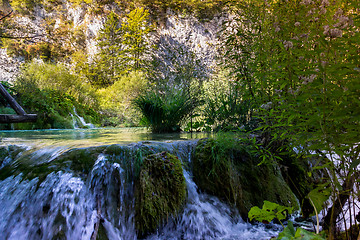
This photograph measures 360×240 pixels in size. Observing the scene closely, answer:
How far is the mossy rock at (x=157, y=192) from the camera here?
6.11 feet

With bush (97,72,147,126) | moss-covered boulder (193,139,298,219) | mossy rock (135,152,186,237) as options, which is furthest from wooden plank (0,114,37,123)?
bush (97,72,147,126)

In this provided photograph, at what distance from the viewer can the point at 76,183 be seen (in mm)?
1896

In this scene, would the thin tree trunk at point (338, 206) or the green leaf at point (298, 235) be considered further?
the thin tree trunk at point (338, 206)

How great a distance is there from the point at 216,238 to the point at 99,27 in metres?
17.9

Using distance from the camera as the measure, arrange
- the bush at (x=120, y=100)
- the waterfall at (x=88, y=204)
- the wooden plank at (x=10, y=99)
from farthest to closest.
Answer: the bush at (x=120, y=100), the wooden plank at (x=10, y=99), the waterfall at (x=88, y=204)

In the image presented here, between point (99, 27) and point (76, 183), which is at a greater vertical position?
point (99, 27)

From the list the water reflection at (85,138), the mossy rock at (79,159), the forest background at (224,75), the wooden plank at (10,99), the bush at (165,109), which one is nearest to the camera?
the forest background at (224,75)

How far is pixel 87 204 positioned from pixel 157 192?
24.3 inches

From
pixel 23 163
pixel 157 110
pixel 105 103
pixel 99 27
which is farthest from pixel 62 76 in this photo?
pixel 23 163

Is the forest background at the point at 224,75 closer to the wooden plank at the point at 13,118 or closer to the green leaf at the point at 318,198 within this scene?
the green leaf at the point at 318,198

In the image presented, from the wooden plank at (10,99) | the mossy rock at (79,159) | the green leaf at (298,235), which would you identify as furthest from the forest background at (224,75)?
the mossy rock at (79,159)

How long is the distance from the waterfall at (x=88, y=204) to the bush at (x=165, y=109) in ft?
6.28

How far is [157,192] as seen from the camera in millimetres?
1939

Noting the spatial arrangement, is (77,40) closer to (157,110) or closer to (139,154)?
(157,110)
